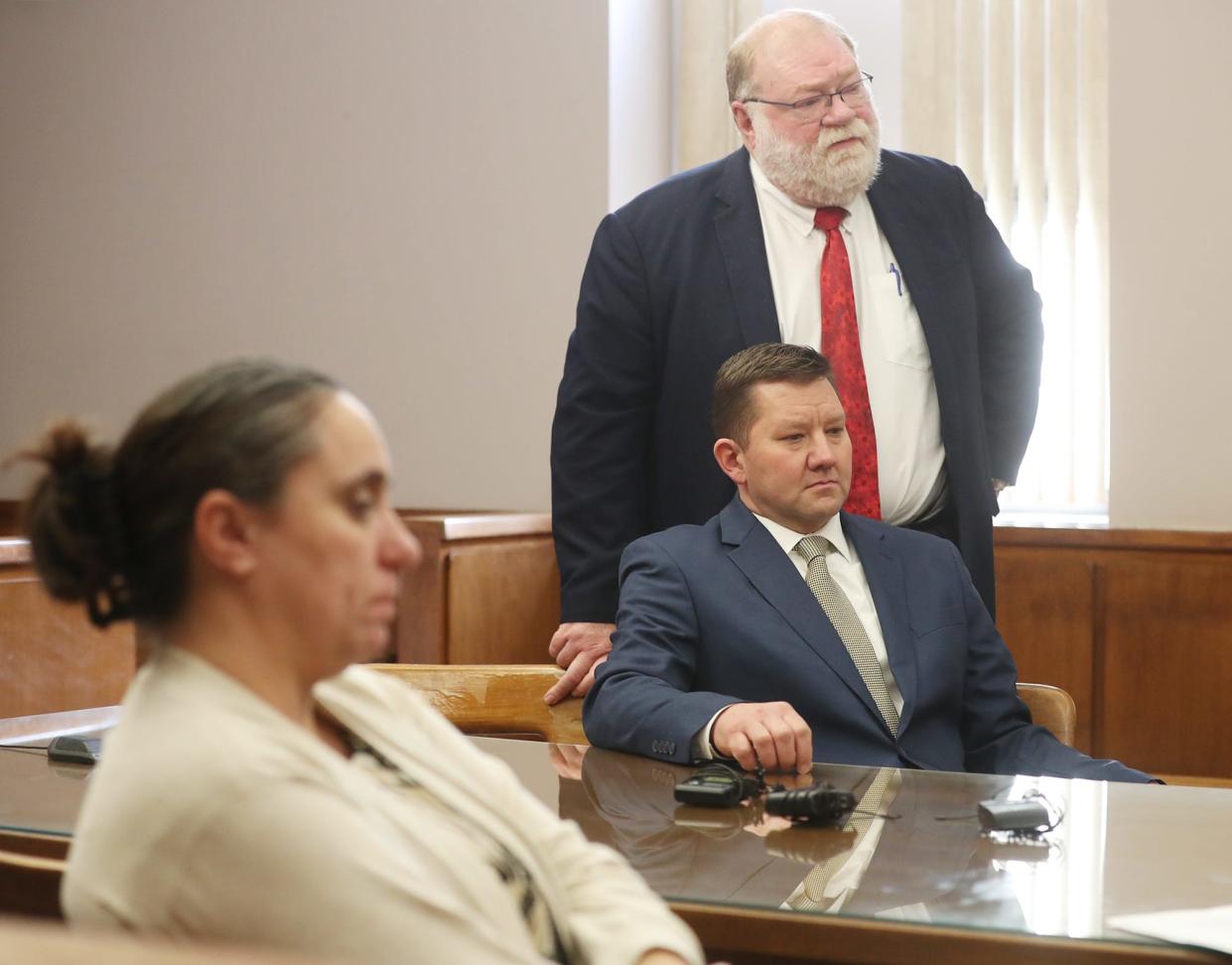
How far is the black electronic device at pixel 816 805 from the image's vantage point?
1.78m

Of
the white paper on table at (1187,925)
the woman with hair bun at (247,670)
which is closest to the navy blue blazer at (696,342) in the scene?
the white paper on table at (1187,925)

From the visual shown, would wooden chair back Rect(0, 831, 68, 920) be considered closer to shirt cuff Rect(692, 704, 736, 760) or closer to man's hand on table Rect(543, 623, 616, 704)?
shirt cuff Rect(692, 704, 736, 760)

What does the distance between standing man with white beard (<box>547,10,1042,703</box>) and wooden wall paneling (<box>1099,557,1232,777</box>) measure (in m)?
1.85

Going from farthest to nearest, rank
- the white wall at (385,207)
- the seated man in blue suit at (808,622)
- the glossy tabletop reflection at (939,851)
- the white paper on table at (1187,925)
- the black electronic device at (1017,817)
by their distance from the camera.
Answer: the white wall at (385,207) → the seated man in blue suit at (808,622) → the black electronic device at (1017,817) → the glossy tabletop reflection at (939,851) → the white paper on table at (1187,925)

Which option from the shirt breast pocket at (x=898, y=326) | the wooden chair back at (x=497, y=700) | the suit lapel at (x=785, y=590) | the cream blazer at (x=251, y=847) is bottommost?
the wooden chair back at (x=497, y=700)

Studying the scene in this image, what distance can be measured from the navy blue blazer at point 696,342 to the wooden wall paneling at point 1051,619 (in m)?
1.84

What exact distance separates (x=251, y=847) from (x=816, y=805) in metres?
0.93

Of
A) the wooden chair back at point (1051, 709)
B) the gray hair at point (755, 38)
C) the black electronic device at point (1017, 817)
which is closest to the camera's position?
the black electronic device at point (1017, 817)

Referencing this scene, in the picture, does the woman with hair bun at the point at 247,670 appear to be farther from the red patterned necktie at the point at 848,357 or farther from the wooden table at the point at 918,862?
the red patterned necktie at the point at 848,357

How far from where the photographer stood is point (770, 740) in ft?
6.73

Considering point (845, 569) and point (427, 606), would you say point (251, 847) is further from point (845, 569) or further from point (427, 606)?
point (427, 606)

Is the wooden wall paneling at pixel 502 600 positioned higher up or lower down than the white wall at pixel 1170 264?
lower down

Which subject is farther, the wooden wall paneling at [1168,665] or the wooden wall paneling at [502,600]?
the wooden wall paneling at [502,600]

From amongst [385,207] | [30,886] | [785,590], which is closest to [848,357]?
[785,590]
